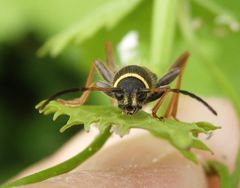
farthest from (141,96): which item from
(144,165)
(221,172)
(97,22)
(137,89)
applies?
(97,22)

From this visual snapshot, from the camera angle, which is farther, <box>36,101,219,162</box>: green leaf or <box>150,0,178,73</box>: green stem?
<box>150,0,178,73</box>: green stem

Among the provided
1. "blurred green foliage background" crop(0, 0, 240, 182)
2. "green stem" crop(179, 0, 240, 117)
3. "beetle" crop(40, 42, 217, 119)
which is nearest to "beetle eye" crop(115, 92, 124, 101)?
"beetle" crop(40, 42, 217, 119)

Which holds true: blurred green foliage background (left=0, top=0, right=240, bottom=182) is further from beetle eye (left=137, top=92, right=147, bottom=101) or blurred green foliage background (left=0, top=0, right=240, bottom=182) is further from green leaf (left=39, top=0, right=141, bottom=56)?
beetle eye (left=137, top=92, right=147, bottom=101)

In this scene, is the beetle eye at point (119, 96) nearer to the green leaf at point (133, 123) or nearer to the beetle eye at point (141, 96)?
the beetle eye at point (141, 96)

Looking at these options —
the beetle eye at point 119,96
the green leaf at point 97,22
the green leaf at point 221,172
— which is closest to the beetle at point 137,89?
the beetle eye at point 119,96

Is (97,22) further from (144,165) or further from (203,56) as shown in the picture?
(144,165)

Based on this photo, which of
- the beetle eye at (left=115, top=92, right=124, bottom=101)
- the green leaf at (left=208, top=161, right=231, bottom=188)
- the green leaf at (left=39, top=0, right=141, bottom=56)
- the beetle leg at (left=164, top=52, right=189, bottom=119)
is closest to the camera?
the green leaf at (left=208, top=161, right=231, bottom=188)
